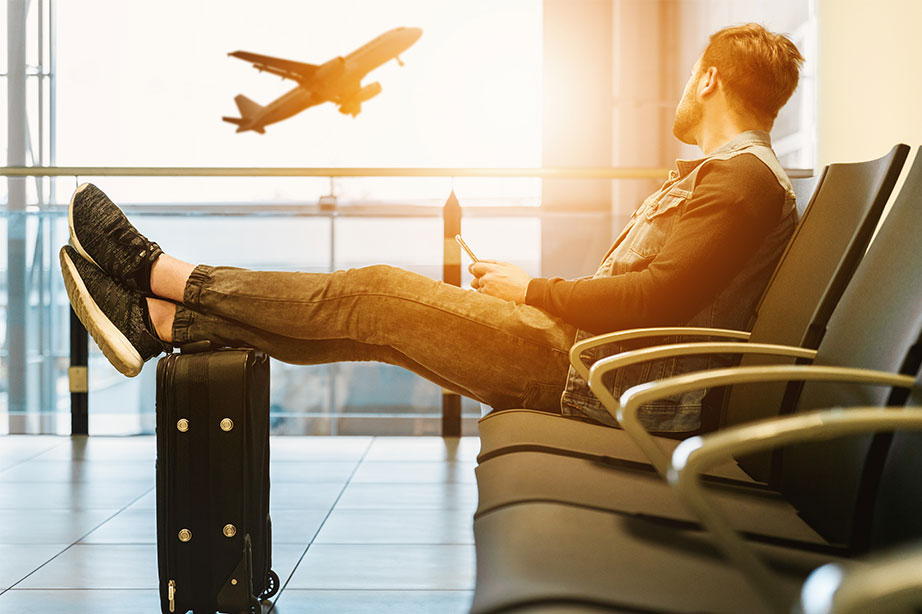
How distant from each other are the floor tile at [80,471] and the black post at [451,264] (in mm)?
1094

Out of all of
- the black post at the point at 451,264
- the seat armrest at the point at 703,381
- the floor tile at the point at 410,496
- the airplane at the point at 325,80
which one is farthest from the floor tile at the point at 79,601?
the airplane at the point at 325,80

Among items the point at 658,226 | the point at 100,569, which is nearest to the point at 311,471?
the point at 100,569

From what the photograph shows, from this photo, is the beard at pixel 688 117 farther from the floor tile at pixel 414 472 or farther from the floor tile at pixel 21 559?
the floor tile at pixel 21 559

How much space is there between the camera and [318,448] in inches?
122

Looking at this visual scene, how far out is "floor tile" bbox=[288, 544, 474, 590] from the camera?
172 cm

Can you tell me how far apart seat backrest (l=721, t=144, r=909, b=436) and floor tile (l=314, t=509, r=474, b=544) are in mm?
842

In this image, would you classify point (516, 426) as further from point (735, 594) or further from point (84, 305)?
point (84, 305)

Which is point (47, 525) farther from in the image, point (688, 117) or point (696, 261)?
point (688, 117)

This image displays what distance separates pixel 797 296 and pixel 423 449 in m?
1.91

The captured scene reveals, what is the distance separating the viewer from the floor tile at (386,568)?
1.72 meters

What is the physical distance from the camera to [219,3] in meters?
8.46

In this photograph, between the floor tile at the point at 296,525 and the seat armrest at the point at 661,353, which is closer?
the seat armrest at the point at 661,353

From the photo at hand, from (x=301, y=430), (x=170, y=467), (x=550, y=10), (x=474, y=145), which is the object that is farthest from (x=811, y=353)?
(x=550, y=10)

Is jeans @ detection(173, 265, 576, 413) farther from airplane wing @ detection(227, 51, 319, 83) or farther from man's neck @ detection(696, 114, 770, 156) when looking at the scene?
airplane wing @ detection(227, 51, 319, 83)
